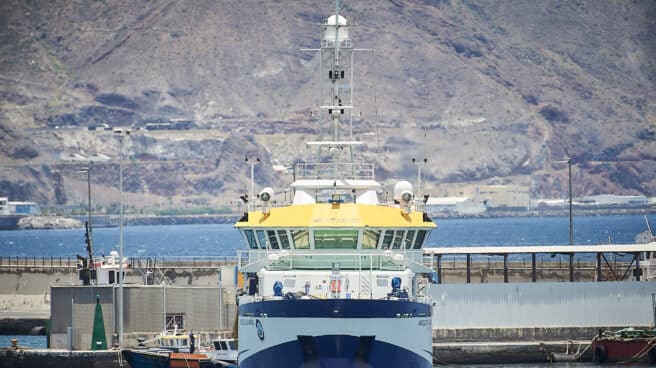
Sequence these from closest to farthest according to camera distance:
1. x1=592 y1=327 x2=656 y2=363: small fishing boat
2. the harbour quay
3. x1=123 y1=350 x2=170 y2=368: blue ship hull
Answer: x1=123 y1=350 x2=170 y2=368: blue ship hull, the harbour quay, x1=592 y1=327 x2=656 y2=363: small fishing boat

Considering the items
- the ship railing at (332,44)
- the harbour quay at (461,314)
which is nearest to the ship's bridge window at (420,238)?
the ship railing at (332,44)

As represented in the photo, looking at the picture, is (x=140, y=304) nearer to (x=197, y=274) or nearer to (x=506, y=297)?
(x=506, y=297)

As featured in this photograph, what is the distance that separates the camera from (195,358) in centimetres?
6575

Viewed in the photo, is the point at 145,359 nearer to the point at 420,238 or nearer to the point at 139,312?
the point at 139,312

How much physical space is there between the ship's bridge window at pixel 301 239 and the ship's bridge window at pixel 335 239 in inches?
9.2

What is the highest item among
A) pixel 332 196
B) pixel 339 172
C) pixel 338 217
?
pixel 339 172

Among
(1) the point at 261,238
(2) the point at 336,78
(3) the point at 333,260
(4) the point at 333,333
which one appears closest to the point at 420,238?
(3) the point at 333,260

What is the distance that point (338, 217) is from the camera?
5294cm

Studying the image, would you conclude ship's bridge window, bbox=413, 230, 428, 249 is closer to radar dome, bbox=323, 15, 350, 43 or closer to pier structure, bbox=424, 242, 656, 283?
radar dome, bbox=323, 15, 350, 43

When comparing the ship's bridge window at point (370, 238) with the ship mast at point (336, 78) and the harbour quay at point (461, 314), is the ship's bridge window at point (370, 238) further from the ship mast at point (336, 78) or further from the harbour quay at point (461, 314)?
the harbour quay at point (461, 314)

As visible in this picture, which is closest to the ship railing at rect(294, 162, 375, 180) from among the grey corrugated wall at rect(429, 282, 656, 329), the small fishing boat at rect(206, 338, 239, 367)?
the small fishing boat at rect(206, 338, 239, 367)

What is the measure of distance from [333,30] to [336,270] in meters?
9.29

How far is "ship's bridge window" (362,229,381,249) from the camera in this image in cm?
5317

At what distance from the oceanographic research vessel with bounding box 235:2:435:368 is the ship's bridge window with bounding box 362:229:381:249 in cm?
3
